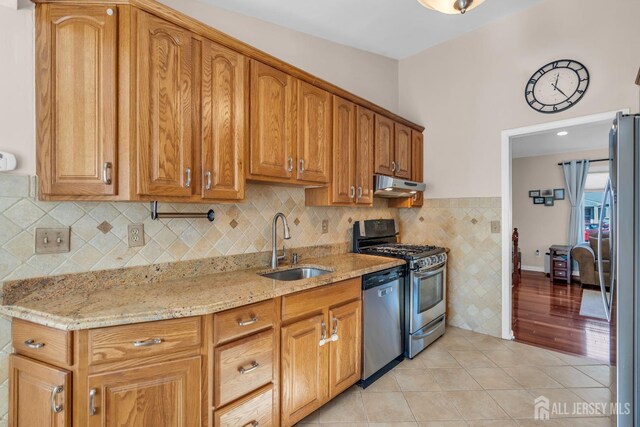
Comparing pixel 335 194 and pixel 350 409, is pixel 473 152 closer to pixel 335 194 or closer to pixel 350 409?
pixel 335 194

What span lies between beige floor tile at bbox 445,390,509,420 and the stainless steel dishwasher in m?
0.50

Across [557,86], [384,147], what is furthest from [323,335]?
[557,86]

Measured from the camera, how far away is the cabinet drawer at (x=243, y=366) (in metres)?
1.46

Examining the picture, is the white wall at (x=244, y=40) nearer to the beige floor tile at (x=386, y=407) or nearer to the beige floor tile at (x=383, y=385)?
the beige floor tile at (x=386, y=407)

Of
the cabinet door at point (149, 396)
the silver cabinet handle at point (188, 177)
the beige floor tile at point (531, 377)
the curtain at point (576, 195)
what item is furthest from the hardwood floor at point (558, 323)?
the silver cabinet handle at point (188, 177)

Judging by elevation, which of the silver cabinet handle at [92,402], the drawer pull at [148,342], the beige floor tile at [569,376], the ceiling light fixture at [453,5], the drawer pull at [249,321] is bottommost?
the beige floor tile at [569,376]

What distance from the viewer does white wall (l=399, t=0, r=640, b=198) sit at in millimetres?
2574

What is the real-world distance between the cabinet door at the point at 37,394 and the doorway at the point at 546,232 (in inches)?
115

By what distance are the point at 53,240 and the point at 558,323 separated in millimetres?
4779

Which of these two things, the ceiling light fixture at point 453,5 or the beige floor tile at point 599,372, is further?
the beige floor tile at point 599,372

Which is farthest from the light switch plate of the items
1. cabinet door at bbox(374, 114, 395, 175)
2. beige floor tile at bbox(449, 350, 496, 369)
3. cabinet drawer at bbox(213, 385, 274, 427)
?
beige floor tile at bbox(449, 350, 496, 369)

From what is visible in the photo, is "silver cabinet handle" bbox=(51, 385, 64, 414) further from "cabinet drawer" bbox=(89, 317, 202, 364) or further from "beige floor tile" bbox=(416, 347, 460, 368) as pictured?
"beige floor tile" bbox=(416, 347, 460, 368)

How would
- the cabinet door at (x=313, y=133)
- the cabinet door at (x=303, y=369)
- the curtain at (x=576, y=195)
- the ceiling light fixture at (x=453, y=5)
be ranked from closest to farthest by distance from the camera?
the ceiling light fixture at (x=453, y=5)
the cabinet door at (x=303, y=369)
the cabinet door at (x=313, y=133)
the curtain at (x=576, y=195)

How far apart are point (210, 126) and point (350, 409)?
2.04 meters
